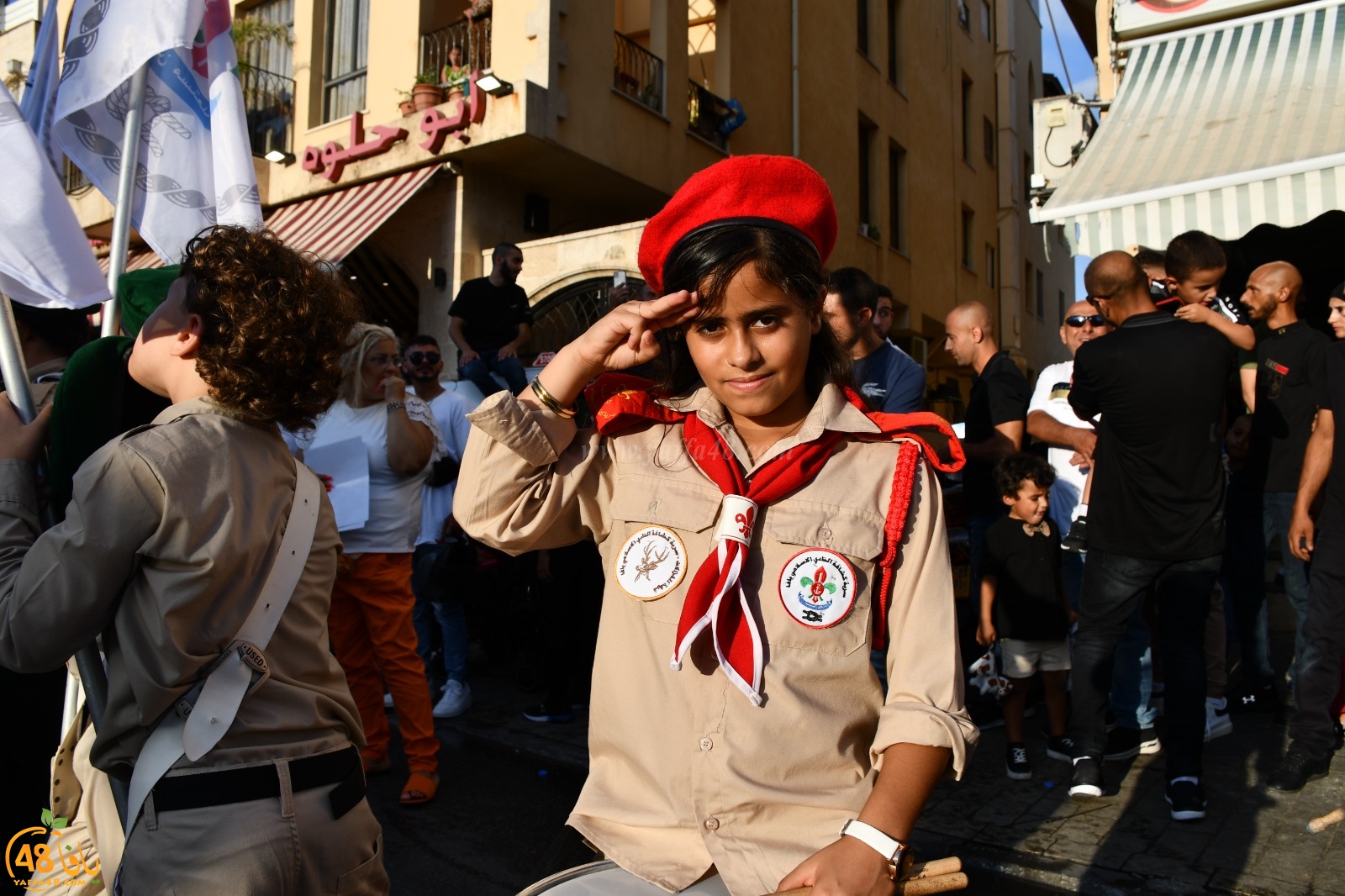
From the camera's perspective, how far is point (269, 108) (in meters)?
13.8

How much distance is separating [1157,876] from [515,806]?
8.64ft

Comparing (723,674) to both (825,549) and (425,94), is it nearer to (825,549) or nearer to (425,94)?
(825,549)

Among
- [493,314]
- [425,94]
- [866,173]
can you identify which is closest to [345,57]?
[425,94]

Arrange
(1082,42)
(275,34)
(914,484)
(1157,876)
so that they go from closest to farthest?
(914,484) → (1157,876) → (275,34) → (1082,42)

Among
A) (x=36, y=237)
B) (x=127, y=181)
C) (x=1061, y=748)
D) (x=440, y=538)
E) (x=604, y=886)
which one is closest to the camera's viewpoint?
(x=604, y=886)

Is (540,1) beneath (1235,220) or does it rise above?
above

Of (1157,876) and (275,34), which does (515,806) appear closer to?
(1157,876)

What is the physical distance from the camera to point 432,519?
6.34 meters

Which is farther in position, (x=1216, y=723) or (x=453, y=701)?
(x=453, y=701)

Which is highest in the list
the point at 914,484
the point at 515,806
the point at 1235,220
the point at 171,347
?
the point at 1235,220

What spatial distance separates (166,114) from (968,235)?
21281 mm

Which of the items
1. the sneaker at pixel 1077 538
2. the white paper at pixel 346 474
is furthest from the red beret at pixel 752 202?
the sneaker at pixel 1077 538

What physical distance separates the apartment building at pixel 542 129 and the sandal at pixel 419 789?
665 centimetres

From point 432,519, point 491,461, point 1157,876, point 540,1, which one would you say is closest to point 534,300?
point 540,1
